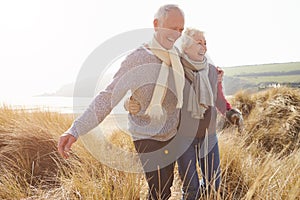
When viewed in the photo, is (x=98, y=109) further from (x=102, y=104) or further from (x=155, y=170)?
(x=155, y=170)

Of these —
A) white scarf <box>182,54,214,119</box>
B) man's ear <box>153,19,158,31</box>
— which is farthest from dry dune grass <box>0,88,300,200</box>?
man's ear <box>153,19,158,31</box>

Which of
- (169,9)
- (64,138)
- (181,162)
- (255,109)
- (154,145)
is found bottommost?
(255,109)

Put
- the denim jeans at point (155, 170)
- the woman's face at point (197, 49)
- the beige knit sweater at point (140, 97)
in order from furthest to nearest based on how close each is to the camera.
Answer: the woman's face at point (197, 49) → the denim jeans at point (155, 170) → the beige knit sweater at point (140, 97)

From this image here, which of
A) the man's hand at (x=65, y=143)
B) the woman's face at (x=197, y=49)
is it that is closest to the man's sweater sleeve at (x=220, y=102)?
the woman's face at (x=197, y=49)

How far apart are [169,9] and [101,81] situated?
88 centimetres

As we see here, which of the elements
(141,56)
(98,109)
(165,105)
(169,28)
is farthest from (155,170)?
(169,28)

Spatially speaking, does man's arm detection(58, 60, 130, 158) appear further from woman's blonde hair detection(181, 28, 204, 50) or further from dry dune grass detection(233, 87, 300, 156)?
dry dune grass detection(233, 87, 300, 156)

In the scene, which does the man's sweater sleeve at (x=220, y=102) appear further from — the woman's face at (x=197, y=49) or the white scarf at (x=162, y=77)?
the white scarf at (x=162, y=77)

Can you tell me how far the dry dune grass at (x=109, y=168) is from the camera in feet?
6.34

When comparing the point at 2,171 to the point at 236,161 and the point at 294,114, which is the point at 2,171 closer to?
the point at 236,161

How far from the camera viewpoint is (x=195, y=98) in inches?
78.3

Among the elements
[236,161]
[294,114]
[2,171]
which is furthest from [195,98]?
[294,114]

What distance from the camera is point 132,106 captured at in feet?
5.73

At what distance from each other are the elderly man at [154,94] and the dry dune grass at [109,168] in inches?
9.9
